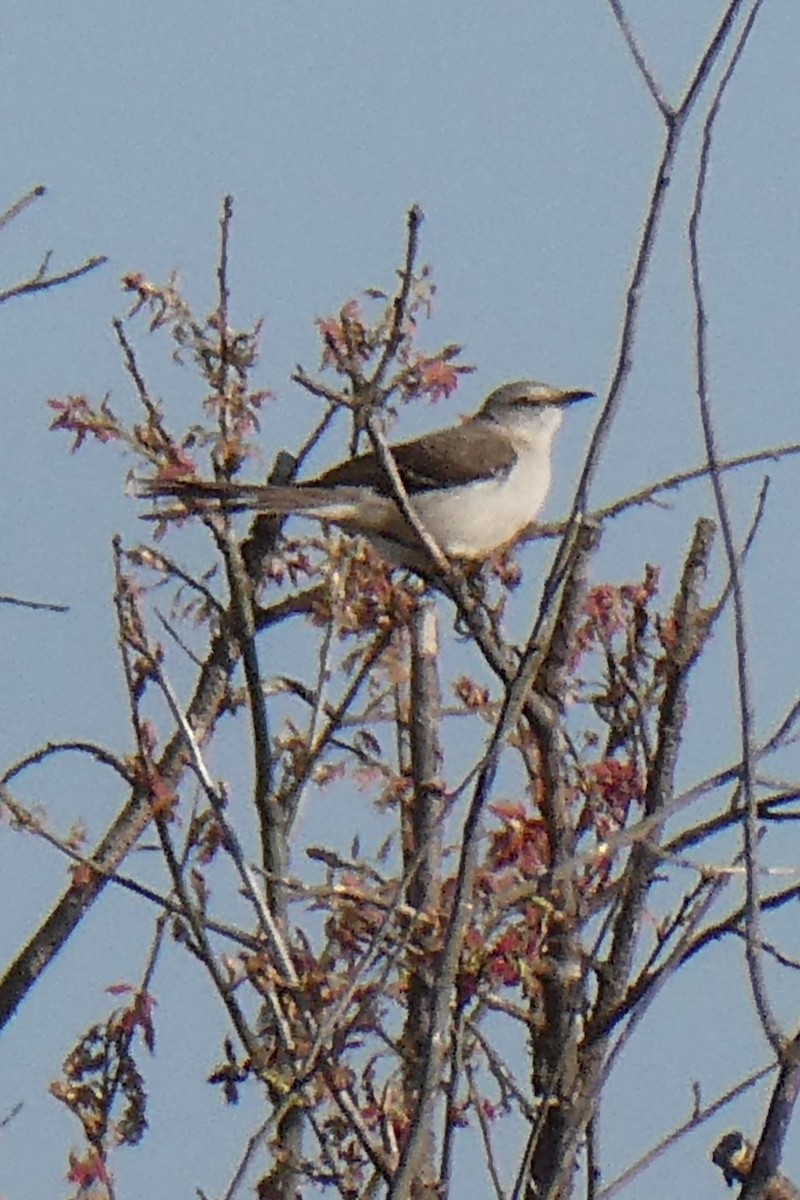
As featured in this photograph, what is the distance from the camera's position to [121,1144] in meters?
4.64

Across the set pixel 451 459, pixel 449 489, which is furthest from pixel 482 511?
pixel 451 459

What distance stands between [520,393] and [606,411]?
687 centimetres

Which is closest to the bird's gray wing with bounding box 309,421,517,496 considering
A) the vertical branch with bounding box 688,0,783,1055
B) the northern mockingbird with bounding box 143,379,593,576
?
the northern mockingbird with bounding box 143,379,593,576

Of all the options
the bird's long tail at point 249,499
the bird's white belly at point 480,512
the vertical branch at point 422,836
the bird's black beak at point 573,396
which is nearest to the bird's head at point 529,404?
the bird's black beak at point 573,396

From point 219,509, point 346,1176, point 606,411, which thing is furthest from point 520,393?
point 606,411

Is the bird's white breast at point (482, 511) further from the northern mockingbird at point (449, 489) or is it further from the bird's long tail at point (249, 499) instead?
the bird's long tail at point (249, 499)

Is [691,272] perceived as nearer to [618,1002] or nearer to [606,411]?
[606,411]

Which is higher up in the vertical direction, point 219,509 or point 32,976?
point 219,509

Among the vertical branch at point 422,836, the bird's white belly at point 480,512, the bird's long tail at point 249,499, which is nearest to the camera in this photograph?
the vertical branch at point 422,836

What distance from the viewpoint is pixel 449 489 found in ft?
28.0

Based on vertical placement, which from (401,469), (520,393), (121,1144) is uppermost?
(520,393)

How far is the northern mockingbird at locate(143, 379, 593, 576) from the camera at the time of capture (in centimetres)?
688

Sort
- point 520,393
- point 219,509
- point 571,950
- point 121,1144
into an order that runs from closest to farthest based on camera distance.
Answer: point 571,950 → point 121,1144 → point 219,509 → point 520,393

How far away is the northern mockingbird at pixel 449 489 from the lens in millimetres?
6875
